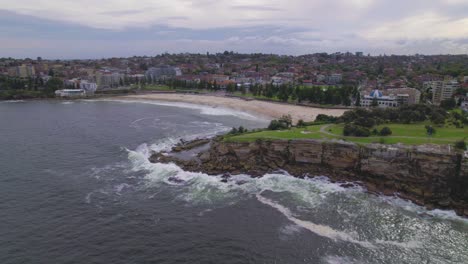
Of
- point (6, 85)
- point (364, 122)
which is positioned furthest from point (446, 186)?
point (6, 85)

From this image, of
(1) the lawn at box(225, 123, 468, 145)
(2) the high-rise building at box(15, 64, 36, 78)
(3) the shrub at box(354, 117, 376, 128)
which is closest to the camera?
(1) the lawn at box(225, 123, 468, 145)

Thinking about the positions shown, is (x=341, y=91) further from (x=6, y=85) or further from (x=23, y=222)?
(x=6, y=85)

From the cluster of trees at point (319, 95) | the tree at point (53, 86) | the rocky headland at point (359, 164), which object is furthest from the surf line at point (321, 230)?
the tree at point (53, 86)

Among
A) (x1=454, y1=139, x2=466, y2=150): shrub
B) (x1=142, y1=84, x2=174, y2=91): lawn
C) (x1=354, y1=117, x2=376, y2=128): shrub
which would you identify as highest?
(x1=354, y1=117, x2=376, y2=128): shrub

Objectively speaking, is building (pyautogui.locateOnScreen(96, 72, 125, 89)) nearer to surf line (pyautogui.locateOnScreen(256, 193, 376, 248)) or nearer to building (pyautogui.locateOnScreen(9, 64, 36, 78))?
building (pyautogui.locateOnScreen(9, 64, 36, 78))

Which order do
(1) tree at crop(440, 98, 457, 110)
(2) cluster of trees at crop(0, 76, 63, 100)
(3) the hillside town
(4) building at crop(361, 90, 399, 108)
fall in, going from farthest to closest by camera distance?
(2) cluster of trees at crop(0, 76, 63, 100) < (3) the hillside town < (4) building at crop(361, 90, 399, 108) < (1) tree at crop(440, 98, 457, 110)

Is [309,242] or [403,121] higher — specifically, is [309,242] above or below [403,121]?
below

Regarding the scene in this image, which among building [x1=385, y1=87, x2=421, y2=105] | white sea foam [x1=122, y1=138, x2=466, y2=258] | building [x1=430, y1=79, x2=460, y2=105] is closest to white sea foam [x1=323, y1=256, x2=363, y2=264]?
white sea foam [x1=122, y1=138, x2=466, y2=258]
